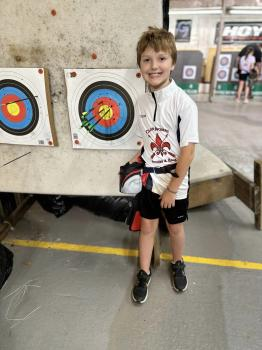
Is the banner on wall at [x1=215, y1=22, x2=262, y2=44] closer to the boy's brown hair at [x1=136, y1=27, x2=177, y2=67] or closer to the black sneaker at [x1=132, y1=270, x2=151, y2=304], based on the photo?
the boy's brown hair at [x1=136, y1=27, x2=177, y2=67]

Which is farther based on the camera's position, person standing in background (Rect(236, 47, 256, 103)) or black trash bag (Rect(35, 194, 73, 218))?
person standing in background (Rect(236, 47, 256, 103))

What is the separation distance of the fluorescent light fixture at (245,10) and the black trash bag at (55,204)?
22.4 feet

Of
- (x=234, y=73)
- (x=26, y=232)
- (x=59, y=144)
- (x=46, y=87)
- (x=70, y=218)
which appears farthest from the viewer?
(x=234, y=73)

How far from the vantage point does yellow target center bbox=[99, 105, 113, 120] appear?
1379 mm

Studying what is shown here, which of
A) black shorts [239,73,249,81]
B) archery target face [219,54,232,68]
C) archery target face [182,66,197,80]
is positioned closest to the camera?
black shorts [239,73,249,81]

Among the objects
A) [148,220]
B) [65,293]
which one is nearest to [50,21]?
[148,220]

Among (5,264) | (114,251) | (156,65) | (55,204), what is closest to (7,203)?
(55,204)

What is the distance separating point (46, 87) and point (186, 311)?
131 centimetres

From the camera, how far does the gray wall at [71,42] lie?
1183 millimetres

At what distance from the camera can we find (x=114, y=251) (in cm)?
183

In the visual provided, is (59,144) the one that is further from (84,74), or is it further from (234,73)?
(234,73)

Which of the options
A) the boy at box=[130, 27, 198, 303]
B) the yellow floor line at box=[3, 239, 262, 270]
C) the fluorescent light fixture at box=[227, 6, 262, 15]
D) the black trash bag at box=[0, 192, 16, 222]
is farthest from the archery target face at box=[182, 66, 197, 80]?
the boy at box=[130, 27, 198, 303]

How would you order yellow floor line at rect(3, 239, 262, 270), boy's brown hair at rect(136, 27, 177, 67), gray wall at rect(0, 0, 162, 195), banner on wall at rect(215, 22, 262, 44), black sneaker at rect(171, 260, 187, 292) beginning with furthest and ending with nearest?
1. banner on wall at rect(215, 22, 262, 44)
2. yellow floor line at rect(3, 239, 262, 270)
3. black sneaker at rect(171, 260, 187, 292)
4. gray wall at rect(0, 0, 162, 195)
5. boy's brown hair at rect(136, 27, 177, 67)

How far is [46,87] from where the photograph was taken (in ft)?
4.45
